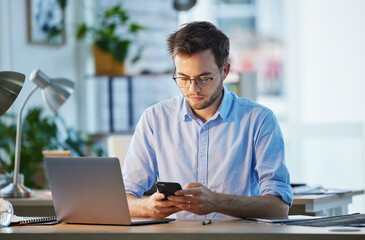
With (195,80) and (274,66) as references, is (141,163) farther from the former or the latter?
(274,66)

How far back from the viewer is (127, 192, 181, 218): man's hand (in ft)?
7.73

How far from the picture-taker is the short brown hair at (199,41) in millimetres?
2631

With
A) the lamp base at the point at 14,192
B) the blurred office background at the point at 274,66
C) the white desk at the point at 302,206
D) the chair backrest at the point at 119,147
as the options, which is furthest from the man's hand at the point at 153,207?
the blurred office background at the point at 274,66

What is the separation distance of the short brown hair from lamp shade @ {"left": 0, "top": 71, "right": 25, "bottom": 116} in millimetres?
612

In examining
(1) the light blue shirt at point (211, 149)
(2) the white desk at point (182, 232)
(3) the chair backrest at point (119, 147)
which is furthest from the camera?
(3) the chair backrest at point (119, 147)

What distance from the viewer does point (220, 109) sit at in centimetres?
275

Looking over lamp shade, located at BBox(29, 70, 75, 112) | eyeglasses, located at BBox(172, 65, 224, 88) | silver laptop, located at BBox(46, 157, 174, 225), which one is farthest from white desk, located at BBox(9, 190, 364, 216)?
silver laptop, located at BBox(46, 157, 174, 225)

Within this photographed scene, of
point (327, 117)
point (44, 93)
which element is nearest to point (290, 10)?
point (327, 117)

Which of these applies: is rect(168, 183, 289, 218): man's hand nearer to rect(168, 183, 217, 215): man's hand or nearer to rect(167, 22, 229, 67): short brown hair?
rect(168, 183, 217, 215): man's hand

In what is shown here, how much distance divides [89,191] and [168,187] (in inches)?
10.4

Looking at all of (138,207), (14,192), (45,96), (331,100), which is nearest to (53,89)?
(45,96)

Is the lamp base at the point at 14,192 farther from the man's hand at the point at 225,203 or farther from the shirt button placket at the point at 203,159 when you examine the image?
the man's hand at the point at 225,203

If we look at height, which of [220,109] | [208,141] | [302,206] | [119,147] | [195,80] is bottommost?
[302,206]

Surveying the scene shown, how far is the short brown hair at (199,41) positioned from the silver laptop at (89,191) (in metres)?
0.63
